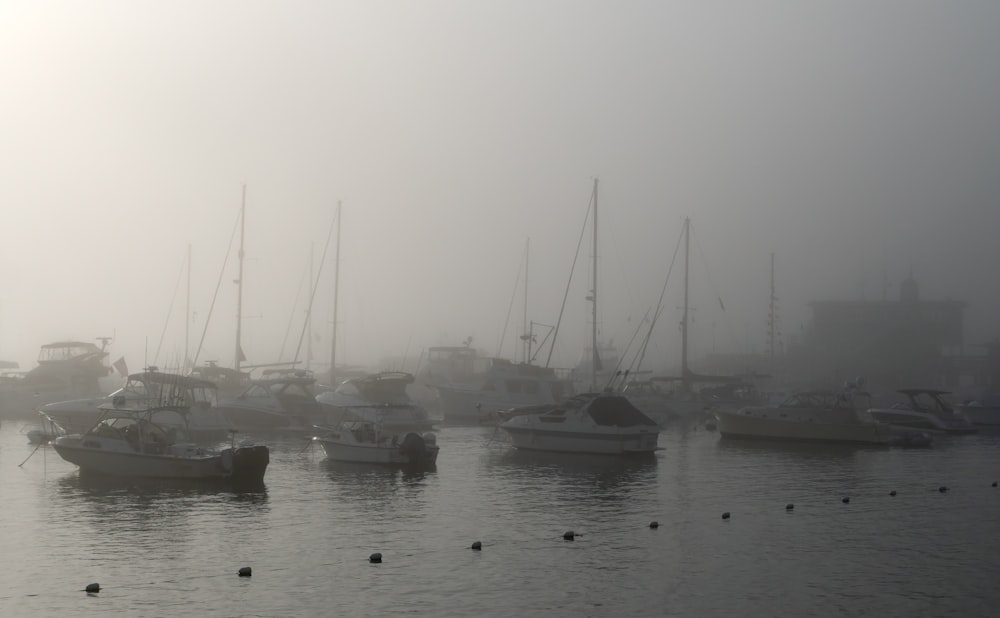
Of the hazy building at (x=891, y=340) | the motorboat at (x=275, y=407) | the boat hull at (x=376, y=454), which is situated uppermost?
the hazy building at (x=891, y=340)

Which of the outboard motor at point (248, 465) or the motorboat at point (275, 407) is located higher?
the motorboat at point (275, 407)

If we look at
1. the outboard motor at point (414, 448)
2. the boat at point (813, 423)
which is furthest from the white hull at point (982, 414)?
the outboard motor at point (414, 448)

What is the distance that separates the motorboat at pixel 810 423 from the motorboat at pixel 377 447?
25579 millimetres

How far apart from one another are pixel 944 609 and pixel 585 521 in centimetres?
1309

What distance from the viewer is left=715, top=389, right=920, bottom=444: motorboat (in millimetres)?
66625

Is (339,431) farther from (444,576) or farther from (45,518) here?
(444,576)

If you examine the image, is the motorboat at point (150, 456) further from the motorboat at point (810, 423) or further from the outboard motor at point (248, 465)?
the motorboat at point (810, 423)

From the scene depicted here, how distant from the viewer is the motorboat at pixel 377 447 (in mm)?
50031

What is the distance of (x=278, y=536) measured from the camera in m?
32.3

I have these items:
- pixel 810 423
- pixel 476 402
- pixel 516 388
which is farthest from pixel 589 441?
pixel 476 402

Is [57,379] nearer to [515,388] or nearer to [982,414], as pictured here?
[515,388]

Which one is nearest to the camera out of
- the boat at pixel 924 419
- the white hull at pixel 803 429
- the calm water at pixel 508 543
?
the calm water at pixel 508 543

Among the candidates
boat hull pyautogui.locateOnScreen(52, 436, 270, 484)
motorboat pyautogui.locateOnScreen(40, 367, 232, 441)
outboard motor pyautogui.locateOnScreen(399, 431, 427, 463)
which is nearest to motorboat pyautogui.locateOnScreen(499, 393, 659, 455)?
outboard motor pyautogui.locateOnScreen(399, 431, 427, 463)

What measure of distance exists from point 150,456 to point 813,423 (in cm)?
4028
